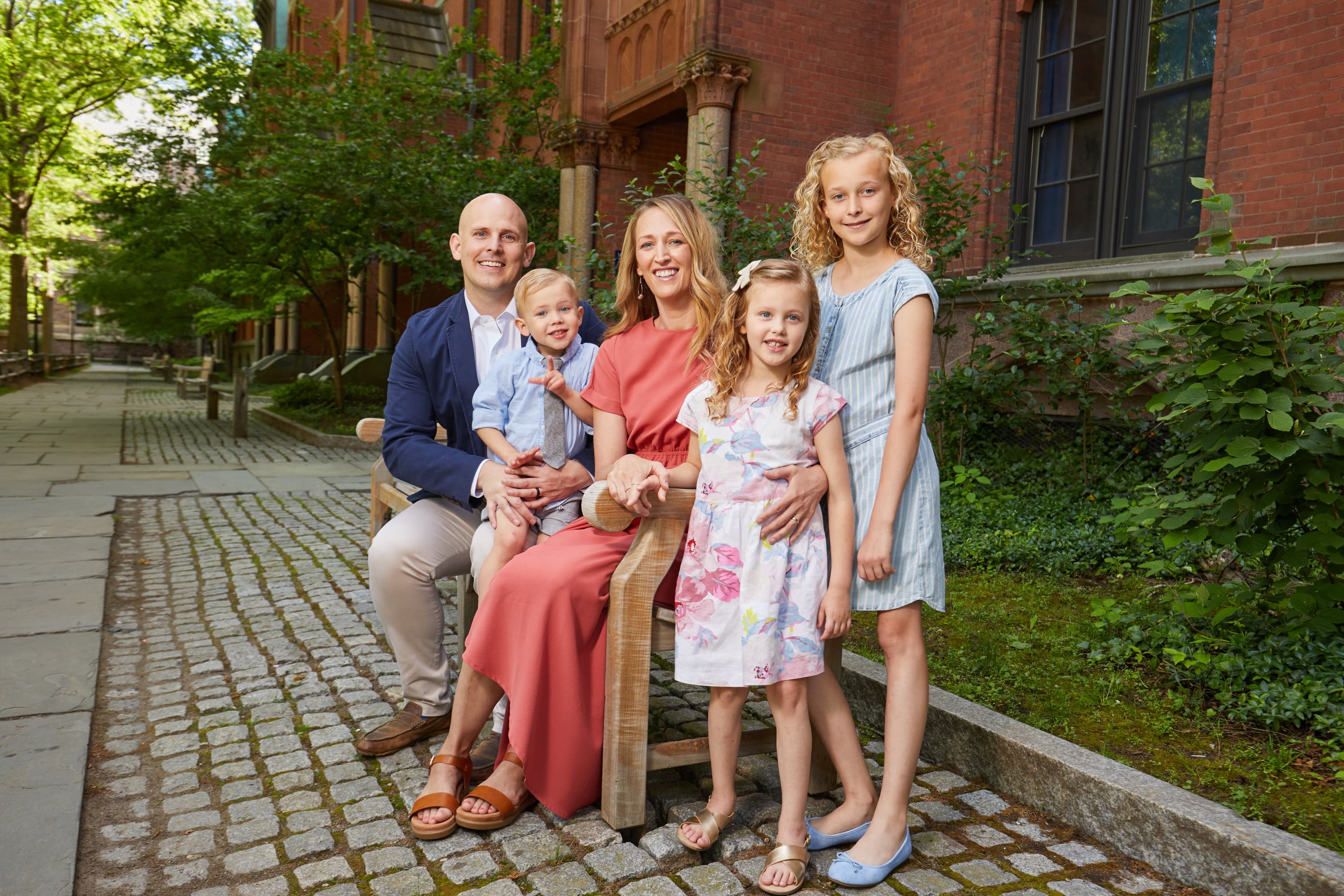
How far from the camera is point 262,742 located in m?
3.39

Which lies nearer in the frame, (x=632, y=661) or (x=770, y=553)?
(x=770, y=553)

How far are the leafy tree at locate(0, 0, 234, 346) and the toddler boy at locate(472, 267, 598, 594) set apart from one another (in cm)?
2078

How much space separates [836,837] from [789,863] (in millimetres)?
226

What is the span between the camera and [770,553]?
98.2 inches

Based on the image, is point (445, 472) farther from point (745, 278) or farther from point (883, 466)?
point (883, 466)

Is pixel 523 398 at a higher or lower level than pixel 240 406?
higher

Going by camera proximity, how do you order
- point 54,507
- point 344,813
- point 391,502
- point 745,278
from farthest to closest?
point 54,507
point 391,502
point 344,813
point 745,278

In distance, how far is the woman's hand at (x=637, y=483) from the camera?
2525mm

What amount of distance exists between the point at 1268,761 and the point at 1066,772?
67cm

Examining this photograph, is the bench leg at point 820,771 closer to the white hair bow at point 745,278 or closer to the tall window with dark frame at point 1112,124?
the white hair bow at point 745,278

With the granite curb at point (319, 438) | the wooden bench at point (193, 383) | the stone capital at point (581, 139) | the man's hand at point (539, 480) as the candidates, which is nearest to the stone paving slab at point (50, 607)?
the man's hand at point (539, 480)

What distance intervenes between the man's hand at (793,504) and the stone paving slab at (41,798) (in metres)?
1.97

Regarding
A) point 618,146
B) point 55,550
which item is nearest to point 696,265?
point 55,550

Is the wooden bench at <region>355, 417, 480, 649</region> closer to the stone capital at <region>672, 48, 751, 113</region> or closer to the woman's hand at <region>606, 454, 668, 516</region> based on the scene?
the woman's hand at <region>606, 454, 668, 516</region>
